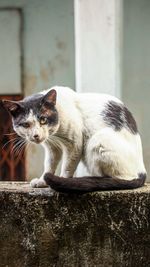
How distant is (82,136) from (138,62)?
3.19 meters

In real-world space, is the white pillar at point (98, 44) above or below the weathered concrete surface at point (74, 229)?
above

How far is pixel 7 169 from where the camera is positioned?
766 cm

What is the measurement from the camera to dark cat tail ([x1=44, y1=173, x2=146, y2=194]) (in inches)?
154

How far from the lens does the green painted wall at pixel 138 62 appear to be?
283 inches

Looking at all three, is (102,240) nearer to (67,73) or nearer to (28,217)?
(28,217)

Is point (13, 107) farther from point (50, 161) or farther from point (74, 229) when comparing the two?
point (74, 229)

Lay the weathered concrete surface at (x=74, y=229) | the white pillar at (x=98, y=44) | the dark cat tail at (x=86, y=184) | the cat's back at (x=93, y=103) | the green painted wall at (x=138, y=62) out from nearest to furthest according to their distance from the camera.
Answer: the dark cat tail at (x=86, y=184)
the weathered concrete surface at (x=74, y=229)
the cat's back at (x=93, y=103)
the white pillar at (x=98, y=44)
the green painted wall at (x=138, y=62)

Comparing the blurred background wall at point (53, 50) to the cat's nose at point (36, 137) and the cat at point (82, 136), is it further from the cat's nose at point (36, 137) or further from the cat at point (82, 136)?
the cat's nose at point (36, 137)

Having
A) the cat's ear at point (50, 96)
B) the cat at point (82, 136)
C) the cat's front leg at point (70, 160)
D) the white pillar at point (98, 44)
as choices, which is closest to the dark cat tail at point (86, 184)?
the cat at point (82, 136)

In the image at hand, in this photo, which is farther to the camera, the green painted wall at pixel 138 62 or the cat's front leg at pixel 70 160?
the green painted wall at pixel 138 62

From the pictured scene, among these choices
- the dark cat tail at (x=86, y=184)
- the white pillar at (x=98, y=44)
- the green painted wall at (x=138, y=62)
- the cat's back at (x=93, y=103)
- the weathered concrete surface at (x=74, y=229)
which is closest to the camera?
the dark cat tail at (x=86, y=184)

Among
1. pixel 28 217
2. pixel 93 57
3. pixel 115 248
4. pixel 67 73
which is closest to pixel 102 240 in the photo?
pixel 115 248

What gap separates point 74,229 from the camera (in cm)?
410

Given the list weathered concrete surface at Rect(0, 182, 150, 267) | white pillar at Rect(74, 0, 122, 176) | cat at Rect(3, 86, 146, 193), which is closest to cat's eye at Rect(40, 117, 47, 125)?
cat at Rect(3, 86, 146, 193)
